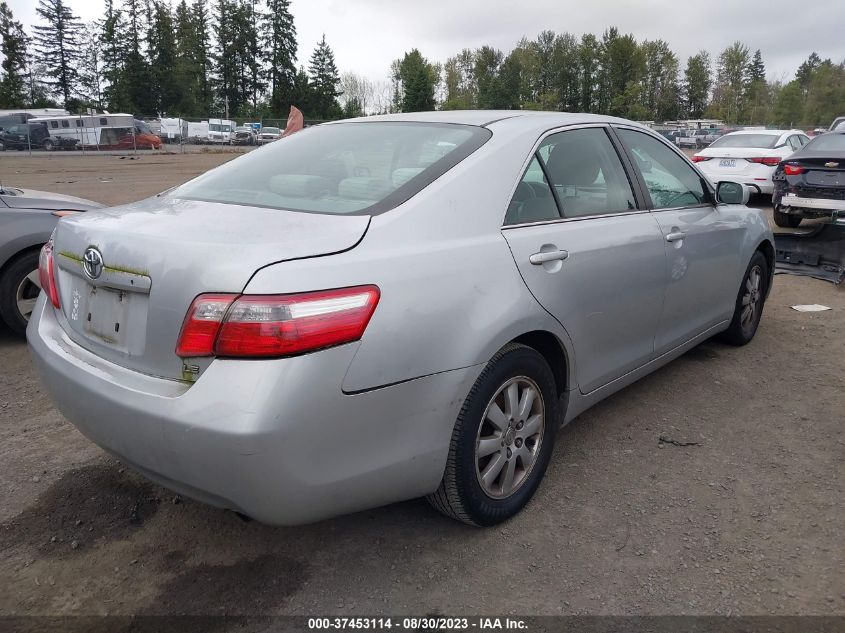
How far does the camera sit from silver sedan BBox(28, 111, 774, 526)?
194cm

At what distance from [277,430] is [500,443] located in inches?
38.8

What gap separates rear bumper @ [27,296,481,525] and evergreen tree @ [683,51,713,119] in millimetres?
119130

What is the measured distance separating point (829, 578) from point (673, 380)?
6.41 ft

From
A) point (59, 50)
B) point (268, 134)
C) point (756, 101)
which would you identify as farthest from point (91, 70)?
point (756, 101)

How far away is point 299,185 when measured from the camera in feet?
8.85

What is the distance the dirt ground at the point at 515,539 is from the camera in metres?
2.28

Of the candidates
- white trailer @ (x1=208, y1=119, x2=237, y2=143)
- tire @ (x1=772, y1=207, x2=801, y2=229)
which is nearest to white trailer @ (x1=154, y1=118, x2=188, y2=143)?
white trailer @ (x1=208, y1=119, x2=237, y2=143)

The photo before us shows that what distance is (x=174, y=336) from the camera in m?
2.02

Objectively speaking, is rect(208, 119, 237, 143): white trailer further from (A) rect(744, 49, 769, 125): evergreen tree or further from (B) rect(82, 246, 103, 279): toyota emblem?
(A) rect(744, 49, 769, 125): evergreen tree

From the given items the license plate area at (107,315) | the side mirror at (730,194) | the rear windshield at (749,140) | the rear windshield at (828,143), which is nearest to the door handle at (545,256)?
the license plate area at (107,315)

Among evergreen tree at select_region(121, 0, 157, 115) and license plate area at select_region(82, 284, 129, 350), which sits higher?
evergreen tree at select_region(121, 0, 157, 115)

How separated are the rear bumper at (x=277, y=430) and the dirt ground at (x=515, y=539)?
404mm

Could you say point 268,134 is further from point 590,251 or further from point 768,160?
point 590,251

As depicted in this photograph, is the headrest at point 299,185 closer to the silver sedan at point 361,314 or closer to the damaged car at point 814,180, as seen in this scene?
the silver sedan at point 361,314
